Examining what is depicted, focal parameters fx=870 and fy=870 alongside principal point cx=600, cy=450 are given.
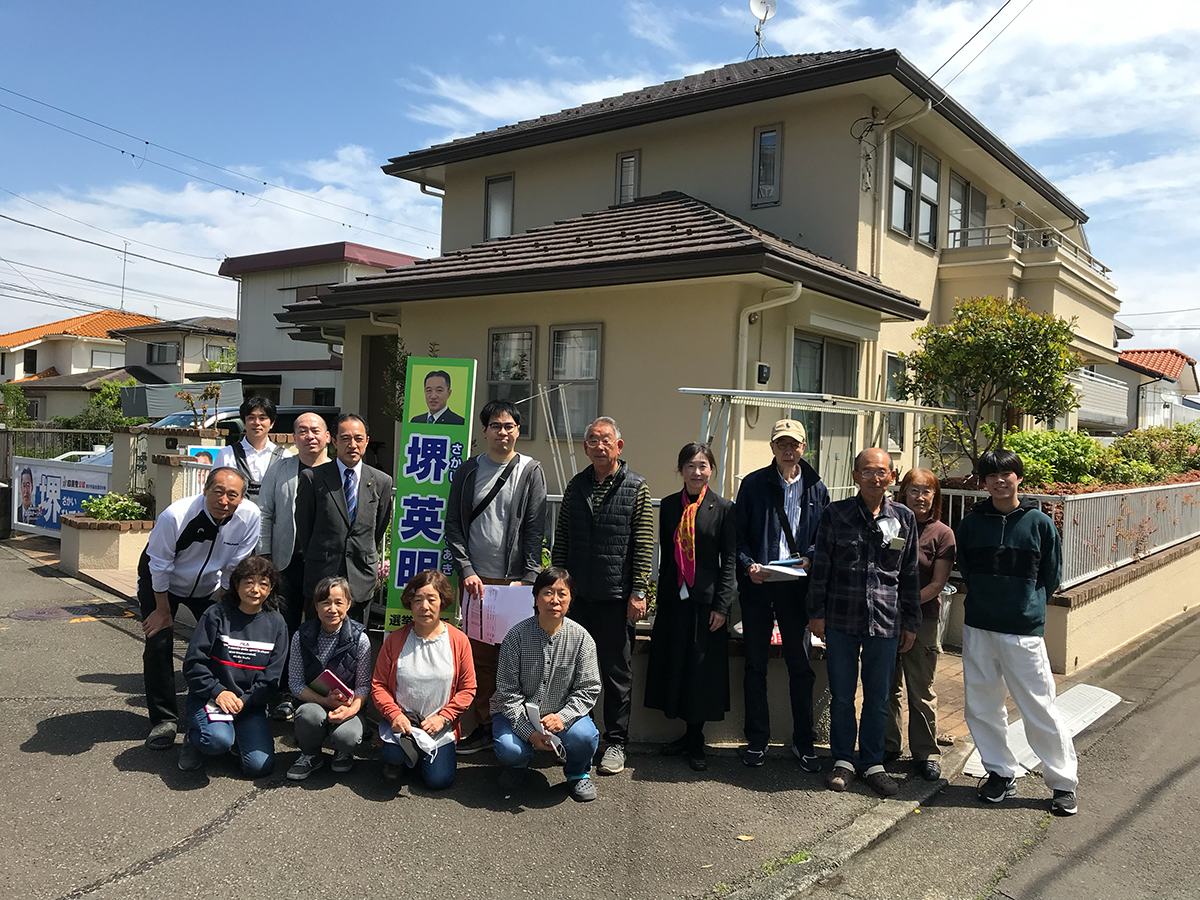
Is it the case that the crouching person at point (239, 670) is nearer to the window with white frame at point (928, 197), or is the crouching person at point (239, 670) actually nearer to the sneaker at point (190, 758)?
the sneaker at point (190, 758)

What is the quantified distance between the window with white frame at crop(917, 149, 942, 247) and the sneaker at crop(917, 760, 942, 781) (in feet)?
31.0

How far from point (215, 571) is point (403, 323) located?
7418 mm

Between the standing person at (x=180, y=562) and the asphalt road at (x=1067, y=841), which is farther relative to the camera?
the standing person at (x=180, y=562)

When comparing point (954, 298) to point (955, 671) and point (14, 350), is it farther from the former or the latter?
point (14, 350)

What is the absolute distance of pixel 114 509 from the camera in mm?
10195

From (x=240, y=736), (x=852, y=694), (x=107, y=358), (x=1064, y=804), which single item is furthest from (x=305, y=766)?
(x=107, y=358)

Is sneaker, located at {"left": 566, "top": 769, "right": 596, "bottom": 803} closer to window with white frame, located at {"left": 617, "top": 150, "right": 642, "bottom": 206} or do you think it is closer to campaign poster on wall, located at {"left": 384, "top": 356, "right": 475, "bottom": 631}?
campaign poster on wall, located at {"left": 384, "top": 356, "right": 475, "bottom": 631}

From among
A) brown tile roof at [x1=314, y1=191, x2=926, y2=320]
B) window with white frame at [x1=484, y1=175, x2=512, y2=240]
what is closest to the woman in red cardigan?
brown tile roof at [x1=314, y1=191, x2=926, y2=320]

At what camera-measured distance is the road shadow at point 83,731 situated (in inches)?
192

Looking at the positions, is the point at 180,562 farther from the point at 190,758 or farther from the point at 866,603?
the point at 866,603

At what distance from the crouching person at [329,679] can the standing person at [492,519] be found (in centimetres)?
69

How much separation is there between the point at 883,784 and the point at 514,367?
7.51 m

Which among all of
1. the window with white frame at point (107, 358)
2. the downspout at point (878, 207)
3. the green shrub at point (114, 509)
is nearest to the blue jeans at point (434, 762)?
the green shrub at point (114, 509)

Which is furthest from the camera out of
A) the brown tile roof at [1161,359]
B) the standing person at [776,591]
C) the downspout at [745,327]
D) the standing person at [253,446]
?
the brown tile roof at [1161,359]
